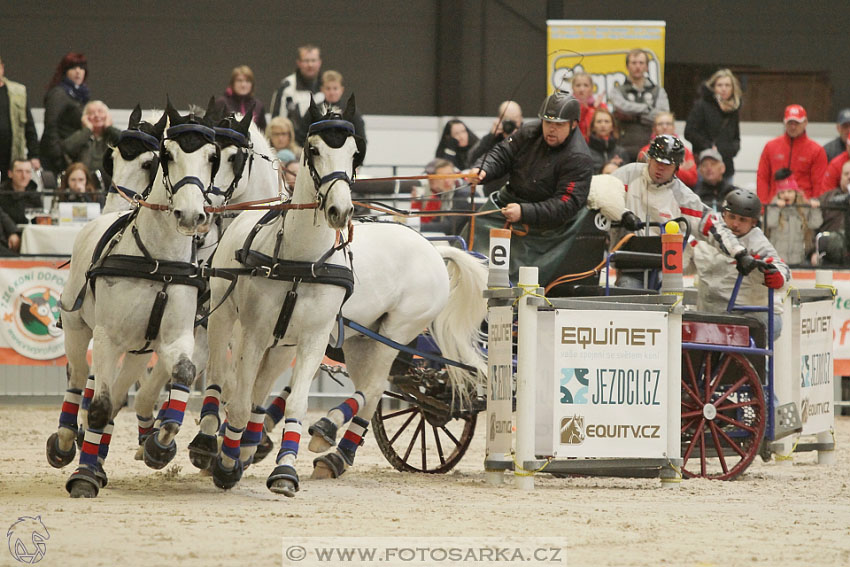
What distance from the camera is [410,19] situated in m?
17.2

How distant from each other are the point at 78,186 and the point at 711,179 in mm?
6411

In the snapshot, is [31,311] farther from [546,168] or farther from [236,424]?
[546,168]

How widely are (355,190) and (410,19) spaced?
549cm

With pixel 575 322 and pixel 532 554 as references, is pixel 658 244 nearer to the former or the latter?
pixel 575 322

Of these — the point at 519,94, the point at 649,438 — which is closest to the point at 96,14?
the point at 519,94

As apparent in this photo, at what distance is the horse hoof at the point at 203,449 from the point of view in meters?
7.03

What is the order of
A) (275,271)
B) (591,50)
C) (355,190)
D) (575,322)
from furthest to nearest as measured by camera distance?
(591,50) → (355,190) → (575,322) → (275,271)

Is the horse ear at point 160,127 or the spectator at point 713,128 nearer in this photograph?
the horse ear at point 160,127

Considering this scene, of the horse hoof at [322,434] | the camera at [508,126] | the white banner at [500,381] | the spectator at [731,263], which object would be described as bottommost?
the horse hoof at [322,434]

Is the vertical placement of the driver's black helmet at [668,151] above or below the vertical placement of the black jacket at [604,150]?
below

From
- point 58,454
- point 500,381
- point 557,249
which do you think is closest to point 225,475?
point 58,454

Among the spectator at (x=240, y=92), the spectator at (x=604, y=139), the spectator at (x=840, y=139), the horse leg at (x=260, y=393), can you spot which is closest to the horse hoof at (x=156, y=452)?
the horse leg at (x=260, y=393)

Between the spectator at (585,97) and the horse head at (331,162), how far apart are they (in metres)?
6.83

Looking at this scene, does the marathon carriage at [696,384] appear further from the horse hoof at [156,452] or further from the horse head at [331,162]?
the horse hoof at [156,452]
